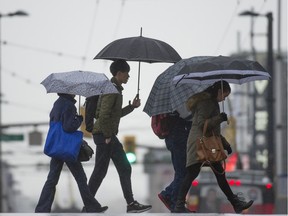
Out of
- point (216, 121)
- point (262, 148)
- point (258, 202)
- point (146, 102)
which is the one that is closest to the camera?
point (216, 121)

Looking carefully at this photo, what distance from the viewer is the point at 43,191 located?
715 inches

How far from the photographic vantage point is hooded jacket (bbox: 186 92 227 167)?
17.3 m

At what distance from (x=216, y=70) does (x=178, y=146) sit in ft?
4.01

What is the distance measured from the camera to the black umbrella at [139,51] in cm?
1870

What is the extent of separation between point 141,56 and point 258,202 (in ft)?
→ 80.9

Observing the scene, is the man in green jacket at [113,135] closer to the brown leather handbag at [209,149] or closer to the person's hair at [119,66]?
the person's hair at [119,66]

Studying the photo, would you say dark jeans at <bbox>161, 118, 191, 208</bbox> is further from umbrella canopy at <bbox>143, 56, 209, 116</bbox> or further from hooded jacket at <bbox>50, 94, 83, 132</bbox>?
hooded jacket at <bbox>50, 94, 83, 132</bbox>

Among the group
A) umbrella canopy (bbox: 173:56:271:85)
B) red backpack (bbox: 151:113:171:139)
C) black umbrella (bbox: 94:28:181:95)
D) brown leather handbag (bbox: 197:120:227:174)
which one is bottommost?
brown leather handbag (bbox: 197:120:227:174)

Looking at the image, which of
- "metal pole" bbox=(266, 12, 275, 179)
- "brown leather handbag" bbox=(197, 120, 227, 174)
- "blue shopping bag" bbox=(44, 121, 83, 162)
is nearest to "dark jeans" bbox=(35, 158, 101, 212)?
"blue shopping bag" bbox=(44, 121, 83, 162)

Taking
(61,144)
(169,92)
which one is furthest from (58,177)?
(169,92)

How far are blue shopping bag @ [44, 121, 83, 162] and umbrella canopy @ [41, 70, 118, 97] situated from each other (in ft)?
1.39

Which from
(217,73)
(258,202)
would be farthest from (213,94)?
(258,202)

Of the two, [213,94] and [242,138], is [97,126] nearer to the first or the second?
[213,94]

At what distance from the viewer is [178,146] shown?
18.1m
